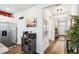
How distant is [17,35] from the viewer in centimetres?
235

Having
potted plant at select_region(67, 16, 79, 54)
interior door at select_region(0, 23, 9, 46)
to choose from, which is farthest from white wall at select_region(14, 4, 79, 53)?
potted plant at select_region(67, 16, 79, 54)

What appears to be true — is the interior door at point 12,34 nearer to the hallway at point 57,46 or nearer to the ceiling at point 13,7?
the ceiling at point 13,7

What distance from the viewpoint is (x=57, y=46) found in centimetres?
236

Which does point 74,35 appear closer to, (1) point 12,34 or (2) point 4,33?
(1) point 12,34

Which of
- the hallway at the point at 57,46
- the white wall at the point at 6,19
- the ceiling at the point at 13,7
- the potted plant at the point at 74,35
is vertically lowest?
the hallway at the point at 57,46

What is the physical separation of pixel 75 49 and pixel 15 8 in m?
1.31

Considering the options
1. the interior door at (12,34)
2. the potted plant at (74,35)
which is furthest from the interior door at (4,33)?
the potted plant at (74,35)

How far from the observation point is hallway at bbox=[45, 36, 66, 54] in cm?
234

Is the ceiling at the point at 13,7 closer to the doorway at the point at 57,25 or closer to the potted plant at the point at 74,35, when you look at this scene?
the doorway at the point at 57,25

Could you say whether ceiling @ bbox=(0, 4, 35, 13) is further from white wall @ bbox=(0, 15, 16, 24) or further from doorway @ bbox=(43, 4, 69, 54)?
doorway @ bbox=(43, 4, 69, 54)

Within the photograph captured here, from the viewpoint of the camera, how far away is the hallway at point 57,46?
234 cm

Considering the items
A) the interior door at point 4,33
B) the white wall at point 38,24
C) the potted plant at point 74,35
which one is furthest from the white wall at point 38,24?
the potted plant at point 74,35

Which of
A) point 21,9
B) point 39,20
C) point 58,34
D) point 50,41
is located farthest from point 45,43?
point 21,9

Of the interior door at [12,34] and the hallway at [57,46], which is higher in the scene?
the interior door at [12,34]
